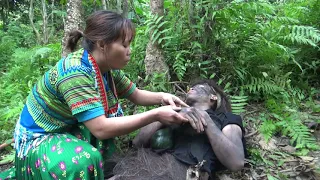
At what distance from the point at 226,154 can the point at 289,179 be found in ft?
2.27

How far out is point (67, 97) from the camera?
7.63ft

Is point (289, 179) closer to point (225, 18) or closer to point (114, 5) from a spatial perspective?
point (225, 18)

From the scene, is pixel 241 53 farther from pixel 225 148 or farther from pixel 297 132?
pixel 225 148

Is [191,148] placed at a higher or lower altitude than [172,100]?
lower

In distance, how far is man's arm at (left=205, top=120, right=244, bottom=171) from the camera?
260cm

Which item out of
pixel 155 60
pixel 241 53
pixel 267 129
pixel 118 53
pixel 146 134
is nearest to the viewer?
pixel 118 53

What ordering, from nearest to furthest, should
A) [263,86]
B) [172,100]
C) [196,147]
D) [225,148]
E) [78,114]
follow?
[78,114] < [225,148] < [196,147] < [172,100] < [263,86]

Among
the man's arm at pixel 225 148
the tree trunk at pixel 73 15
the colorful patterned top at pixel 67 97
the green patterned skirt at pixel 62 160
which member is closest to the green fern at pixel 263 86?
the man's arm at pixel 225 148

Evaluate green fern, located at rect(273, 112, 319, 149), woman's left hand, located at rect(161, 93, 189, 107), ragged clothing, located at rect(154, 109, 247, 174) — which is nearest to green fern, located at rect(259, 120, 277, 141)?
green fern, located at rect(273, 112, 319, 149)

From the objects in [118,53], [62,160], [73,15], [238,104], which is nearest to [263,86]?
[238,104]

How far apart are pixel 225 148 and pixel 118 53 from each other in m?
1.15

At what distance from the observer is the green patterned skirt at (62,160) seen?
2350mm

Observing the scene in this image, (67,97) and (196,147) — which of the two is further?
(196,147)

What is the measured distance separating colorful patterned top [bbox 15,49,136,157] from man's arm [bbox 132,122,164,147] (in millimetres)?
431
